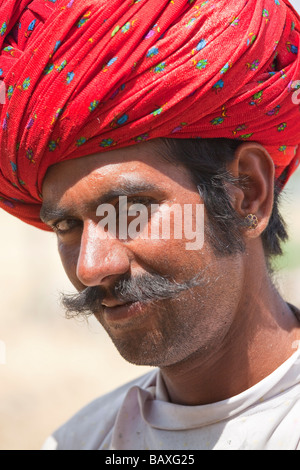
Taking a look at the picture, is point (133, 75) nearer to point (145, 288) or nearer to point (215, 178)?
point (215, 178)

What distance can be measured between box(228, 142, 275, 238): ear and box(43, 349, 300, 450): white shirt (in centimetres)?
49

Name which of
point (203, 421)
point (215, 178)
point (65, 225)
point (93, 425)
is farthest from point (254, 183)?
point (93, 425)

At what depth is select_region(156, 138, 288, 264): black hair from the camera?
2.22 m

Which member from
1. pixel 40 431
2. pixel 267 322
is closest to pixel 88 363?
pixel 40 431

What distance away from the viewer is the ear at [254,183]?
231cm

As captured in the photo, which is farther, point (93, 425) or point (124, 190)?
point (93, 425)

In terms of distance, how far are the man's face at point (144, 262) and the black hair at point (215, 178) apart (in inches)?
1.3

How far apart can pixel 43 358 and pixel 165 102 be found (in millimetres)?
5545

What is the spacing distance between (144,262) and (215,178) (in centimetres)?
37

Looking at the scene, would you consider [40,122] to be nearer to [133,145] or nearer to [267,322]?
[133,145]

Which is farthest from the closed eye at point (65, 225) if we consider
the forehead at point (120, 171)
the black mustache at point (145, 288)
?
the black mustache at point (145, 288)

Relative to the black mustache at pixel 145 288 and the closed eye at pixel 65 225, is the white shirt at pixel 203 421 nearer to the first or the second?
the black mustache at pixel 145 288

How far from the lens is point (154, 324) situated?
2189 millimetres

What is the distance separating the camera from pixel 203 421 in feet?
7.60
